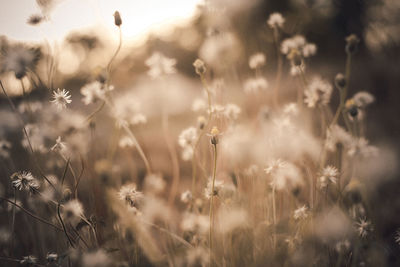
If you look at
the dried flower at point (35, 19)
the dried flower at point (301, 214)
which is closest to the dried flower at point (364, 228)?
the dried flower at point (301, 214)

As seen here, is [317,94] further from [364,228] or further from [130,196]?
[130,196]

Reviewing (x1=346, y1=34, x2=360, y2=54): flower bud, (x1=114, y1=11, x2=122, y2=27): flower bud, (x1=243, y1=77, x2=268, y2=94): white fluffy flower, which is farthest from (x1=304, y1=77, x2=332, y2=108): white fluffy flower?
(x1=114, y1=11, x2=122, y2=27): flower bud

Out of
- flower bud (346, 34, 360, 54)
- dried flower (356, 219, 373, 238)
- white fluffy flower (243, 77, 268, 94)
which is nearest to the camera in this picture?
dried flower (356, 219, 373, 238)

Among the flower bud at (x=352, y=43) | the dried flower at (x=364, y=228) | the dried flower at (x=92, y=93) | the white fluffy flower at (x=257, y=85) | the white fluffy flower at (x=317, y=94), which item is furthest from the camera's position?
the white fluffy flower at (x=257, y=85)

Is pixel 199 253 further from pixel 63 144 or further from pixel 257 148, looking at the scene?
pixel 257 148

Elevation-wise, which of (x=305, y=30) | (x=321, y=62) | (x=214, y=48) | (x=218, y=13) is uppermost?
(x=305, y=30)

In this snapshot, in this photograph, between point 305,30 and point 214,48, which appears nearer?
point 214,48

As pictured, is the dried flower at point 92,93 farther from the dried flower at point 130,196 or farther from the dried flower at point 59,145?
the dried flower at point 130,196

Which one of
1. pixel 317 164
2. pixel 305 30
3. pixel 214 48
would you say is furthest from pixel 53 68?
pixel 305 30

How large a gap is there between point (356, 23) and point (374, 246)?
3.68m

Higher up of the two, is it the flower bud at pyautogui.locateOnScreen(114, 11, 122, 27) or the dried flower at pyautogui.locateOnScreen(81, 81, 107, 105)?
the flower bud at pyautogui.locateOnScreen(114, 11, 122, 27)

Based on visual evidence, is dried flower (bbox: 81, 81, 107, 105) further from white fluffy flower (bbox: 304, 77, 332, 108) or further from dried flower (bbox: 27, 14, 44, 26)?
white fluffy flower (bbox: 304, 77, 332, 108)

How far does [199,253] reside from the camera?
0.98m

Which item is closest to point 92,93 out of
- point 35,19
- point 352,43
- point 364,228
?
point 35,19
